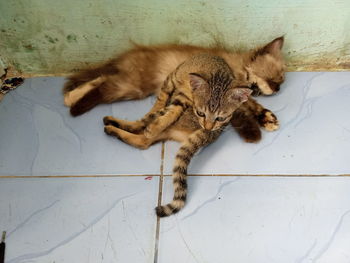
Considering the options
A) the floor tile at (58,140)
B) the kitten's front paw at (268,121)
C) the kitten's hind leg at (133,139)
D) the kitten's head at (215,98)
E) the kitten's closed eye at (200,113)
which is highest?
the kitten's head at (215,98)

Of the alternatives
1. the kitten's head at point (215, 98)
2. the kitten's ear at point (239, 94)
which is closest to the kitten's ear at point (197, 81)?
the kitten's head at point (215, 98)

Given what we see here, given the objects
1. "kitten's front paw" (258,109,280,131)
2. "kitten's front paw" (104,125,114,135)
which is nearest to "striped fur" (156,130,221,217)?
"kitten's front paw" (258,109,280,131)

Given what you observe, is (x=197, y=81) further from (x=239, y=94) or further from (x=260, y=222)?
(x=260, y=222)

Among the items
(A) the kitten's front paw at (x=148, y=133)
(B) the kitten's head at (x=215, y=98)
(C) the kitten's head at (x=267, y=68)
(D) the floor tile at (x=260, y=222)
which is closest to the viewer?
(D) the floor tile at (x=260, y=222)

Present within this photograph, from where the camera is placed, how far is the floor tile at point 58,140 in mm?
1419

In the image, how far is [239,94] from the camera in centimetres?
127

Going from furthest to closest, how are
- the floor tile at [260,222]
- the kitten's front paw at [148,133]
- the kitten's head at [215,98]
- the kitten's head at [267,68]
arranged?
1. the kitten's head at [267,68]
2. the kitten's front paw at [148,133]
3. the kitten's head at [215,98]
4. the floor tile at [260,222]

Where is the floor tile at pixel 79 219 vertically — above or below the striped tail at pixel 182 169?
below

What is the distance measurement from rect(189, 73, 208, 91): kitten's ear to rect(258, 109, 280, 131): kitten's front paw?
0.36 metres

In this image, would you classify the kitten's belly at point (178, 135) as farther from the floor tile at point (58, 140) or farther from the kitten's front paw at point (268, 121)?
the kitten's front paw at point (268, 121)

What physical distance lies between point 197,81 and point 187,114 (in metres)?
0.20

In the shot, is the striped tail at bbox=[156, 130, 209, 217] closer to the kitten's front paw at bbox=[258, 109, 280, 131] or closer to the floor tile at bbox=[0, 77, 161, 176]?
the floor tile at bbox=[0, 77, 161, 176]

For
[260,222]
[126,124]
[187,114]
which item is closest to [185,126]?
[187,114]

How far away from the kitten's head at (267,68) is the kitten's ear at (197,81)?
0.35 m
